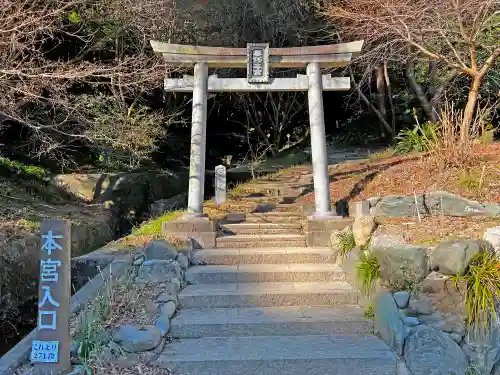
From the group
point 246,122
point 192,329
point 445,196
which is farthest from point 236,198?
point 246,122

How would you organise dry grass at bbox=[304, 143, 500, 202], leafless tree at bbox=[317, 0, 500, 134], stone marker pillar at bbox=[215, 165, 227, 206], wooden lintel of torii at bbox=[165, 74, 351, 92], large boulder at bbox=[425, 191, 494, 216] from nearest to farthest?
large boulder at bbox=[425, 191, 494, 216], dry grass at bbox=[304, 143, 500, 202], wooden lintel of torii at bbox=[165, 74, 351, 92], leafless tree at bbox=[317, 0, 500, 134], stone marker pillar at bbox=[215, 165, 227, 206]

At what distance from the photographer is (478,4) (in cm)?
852

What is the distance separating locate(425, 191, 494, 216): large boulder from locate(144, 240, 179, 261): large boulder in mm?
3226

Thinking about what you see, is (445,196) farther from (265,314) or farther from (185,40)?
(185,40)

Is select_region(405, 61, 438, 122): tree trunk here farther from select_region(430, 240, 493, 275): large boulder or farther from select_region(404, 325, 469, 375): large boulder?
select_region(404, 325, 469, 375): large boulder

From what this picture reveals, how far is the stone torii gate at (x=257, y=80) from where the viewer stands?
6.81 metres

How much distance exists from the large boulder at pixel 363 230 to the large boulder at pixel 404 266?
2.62 ft

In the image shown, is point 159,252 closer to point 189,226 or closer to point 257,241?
point 189,226

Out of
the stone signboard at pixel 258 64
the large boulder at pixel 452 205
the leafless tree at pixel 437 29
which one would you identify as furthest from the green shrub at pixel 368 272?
the leafless tree at pixel 437 29

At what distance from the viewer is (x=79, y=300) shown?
171 inches

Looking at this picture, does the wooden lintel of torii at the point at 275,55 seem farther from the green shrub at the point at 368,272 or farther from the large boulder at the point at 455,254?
the large boulder at the point at 455,254

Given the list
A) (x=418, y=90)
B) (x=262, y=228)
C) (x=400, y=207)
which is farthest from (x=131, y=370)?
(x=418, y=90)

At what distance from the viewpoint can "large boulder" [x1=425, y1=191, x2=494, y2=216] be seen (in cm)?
533

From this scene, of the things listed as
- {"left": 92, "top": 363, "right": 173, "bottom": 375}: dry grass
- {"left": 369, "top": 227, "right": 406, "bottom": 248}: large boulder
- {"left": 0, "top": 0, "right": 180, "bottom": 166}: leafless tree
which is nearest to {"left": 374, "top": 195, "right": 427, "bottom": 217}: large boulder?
{"left": 369, "top": 227, "right": 406, "bottom": 248}: large boulder
